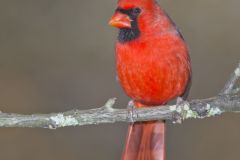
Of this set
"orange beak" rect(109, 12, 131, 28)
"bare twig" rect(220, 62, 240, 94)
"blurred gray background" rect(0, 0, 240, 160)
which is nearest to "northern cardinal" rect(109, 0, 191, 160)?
"orange beak" rect(109, 12, 131, 28)

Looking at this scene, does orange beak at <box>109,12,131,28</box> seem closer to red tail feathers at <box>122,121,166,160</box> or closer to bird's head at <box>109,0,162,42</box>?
bird's head at <box>109,0,162,42</box>

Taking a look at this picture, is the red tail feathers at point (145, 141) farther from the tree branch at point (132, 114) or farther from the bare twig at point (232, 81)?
the bare twig at point (232, 81)

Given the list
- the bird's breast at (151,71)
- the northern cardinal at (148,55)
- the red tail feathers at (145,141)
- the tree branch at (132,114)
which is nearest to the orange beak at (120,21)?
the northern cardinal at (148,55)

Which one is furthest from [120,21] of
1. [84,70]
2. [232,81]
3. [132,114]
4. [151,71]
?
[84,70]

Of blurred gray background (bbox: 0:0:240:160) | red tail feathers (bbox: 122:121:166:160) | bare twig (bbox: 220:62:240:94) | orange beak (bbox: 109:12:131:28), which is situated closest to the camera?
bare twig (bbox: 220:62:240:94)

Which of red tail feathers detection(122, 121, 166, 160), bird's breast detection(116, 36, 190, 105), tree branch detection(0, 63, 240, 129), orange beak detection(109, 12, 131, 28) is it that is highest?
orange beak detection(109, 12, 131, 28)

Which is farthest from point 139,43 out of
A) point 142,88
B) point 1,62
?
point 1,62

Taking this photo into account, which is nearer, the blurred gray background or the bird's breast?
the bird's breast
